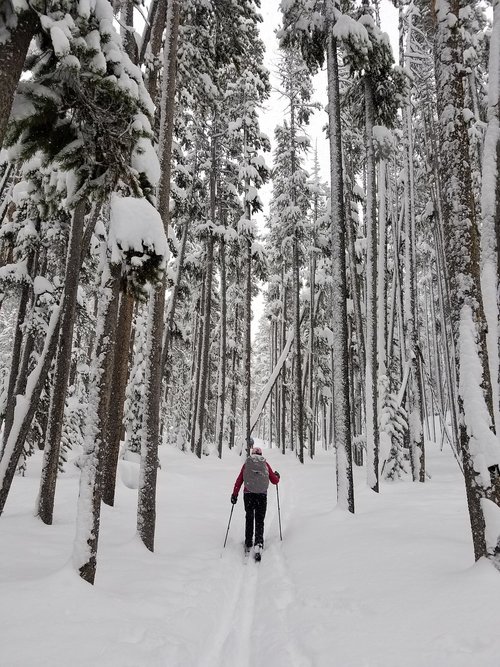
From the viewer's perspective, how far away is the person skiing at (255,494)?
8.49 meters

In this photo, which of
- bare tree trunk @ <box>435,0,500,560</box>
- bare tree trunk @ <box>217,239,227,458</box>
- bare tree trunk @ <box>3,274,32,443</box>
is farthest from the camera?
bare tree trunk @ <box>217,239,227,458</box>

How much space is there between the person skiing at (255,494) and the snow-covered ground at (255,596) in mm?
347

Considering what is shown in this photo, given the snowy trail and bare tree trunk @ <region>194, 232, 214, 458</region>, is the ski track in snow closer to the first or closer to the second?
the snowy trail

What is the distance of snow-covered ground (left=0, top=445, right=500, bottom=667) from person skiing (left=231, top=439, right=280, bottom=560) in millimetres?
347

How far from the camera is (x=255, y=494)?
907 centimetres

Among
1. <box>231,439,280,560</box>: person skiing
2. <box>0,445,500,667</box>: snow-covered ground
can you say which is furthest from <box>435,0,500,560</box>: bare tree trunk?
<box>231,439,280,560</box>: person skiing

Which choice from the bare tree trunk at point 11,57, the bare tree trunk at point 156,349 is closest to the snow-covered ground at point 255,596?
the bare tree trunk at point 156,349

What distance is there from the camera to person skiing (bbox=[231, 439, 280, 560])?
27.9 feet

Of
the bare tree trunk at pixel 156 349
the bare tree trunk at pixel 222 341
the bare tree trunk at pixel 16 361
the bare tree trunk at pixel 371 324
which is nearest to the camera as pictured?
the bare tree trunk at pixel 156 349

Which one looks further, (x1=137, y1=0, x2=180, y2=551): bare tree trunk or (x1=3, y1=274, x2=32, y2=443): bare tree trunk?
(x1=3, y1=274, x2=32, y2=443): bare tree trunk

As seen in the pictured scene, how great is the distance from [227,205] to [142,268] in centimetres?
1859

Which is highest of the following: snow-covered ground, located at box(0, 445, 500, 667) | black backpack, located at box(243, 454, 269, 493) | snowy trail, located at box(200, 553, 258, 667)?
black backpack, located at box(243, 454, 269, 493)

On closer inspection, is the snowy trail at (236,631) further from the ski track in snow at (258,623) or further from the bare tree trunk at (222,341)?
the bare tree trunk at (222,341)

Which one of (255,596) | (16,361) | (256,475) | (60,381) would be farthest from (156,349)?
(16,361)
